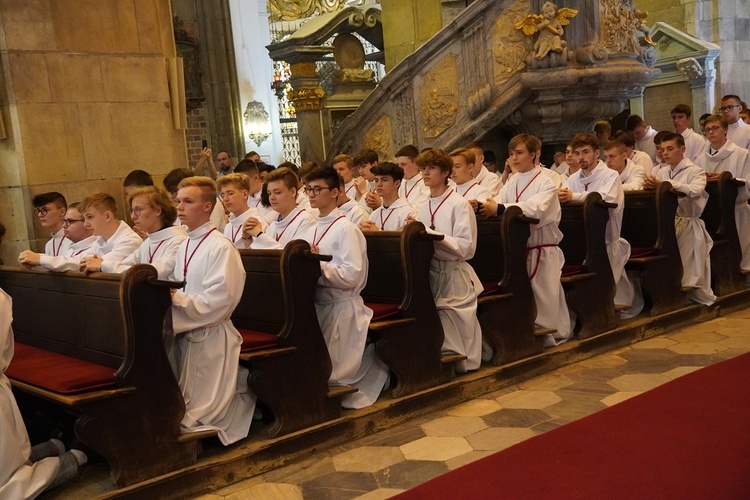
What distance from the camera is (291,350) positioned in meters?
4.92

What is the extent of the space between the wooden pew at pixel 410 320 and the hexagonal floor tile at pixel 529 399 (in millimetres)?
431

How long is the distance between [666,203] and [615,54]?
3525 millimetres

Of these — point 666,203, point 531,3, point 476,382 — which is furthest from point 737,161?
point 476,382

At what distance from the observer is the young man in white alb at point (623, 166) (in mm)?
7711

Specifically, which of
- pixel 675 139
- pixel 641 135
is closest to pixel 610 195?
pixel 675 139

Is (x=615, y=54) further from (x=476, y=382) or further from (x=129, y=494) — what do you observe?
(x=129, y=494)

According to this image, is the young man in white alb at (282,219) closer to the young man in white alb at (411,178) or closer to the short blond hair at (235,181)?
the short blond hair at (235,181)

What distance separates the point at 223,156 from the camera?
36.4 feet

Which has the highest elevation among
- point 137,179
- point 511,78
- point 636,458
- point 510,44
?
point 510,44

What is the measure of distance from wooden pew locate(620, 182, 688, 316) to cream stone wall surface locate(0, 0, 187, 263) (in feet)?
14.3

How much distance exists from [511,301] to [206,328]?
2447mm

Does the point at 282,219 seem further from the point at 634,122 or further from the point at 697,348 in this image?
the point at 634,122

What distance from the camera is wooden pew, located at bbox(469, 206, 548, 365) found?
20.0 ft

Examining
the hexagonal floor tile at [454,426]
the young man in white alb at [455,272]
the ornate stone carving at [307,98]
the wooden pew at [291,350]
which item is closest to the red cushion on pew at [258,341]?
the wooden pew at [291,350]
